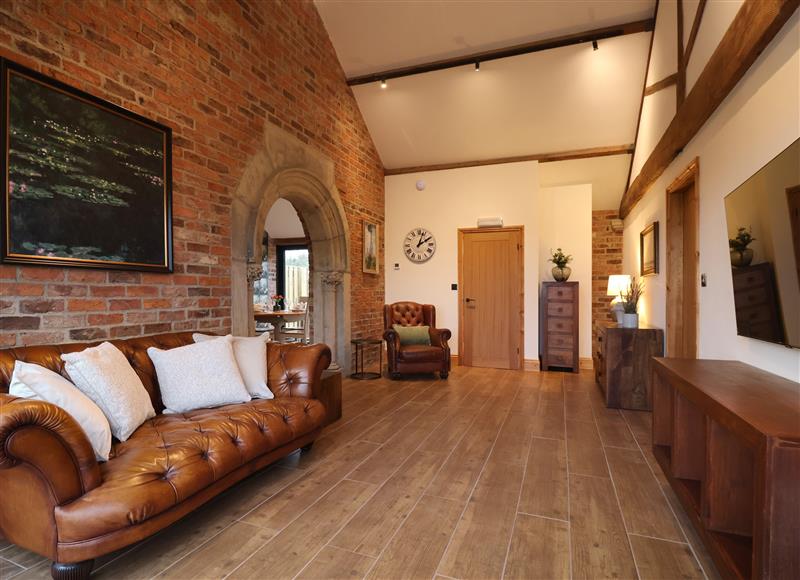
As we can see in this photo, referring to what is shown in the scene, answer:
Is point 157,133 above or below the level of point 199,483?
above

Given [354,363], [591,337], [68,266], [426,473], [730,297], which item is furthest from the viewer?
[591,337]

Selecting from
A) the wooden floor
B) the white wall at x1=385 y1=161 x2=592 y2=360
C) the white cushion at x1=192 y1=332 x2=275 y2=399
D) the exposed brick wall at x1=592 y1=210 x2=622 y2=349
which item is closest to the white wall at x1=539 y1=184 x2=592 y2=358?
the white wall at x1=385 y1=161 x2=592 y2=360

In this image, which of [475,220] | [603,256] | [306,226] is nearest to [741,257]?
[475,220]

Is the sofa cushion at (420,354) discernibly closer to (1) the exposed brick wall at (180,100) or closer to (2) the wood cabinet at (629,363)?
(2) the wood cabinet at (629,363)

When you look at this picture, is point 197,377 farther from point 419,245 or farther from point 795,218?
point 419,245

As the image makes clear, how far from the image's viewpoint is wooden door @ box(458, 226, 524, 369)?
593 cm

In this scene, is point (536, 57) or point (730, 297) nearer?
point (730, 297)

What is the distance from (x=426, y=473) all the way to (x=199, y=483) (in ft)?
4.19

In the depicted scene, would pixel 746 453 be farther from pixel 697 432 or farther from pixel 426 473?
pixel 426 473

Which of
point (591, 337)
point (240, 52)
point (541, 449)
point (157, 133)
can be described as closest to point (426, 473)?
point (541, 449)

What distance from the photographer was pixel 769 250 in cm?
193

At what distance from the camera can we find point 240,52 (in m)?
3.58

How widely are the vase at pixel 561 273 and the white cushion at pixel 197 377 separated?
14.9 ft

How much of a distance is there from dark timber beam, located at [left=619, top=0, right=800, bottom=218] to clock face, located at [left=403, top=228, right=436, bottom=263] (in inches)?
125
